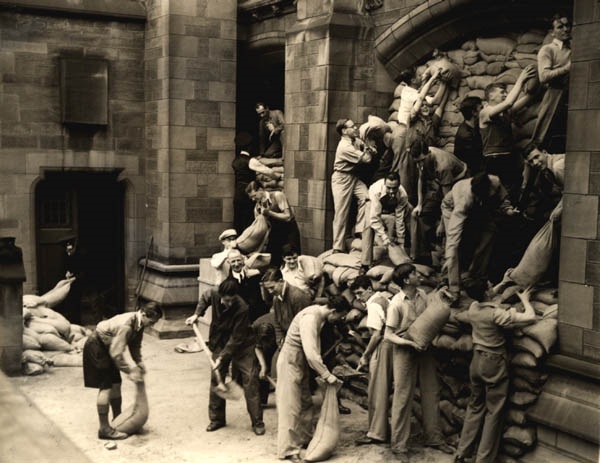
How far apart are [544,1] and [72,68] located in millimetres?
8857

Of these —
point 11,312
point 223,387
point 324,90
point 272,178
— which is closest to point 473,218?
point 223,387

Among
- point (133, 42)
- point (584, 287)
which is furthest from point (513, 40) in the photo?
point (133, 42)

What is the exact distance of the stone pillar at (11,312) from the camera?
11.4m

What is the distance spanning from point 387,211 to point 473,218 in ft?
4.99

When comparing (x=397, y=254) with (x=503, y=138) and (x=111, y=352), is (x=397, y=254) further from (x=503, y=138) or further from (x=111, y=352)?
(x=111, y=352)

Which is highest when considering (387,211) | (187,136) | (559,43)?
(559,43)

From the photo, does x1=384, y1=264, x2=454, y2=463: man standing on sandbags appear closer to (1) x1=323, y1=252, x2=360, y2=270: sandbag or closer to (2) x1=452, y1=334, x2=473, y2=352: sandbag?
(2) x1=452, y1=334, x2=473, y2=352: sandbag

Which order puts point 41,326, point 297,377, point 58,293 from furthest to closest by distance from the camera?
point 58,293, point 41,326, point 297,377

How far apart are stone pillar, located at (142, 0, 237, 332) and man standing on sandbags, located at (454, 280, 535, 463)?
7.82m

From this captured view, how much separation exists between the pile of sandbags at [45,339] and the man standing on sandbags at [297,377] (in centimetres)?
480

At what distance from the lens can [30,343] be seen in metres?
12.2

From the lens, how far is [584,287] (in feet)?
25.6

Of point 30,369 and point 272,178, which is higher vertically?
point 272,178

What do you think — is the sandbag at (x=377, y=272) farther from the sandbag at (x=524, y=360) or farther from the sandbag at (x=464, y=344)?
the sandbag at (x=524, y=360)
